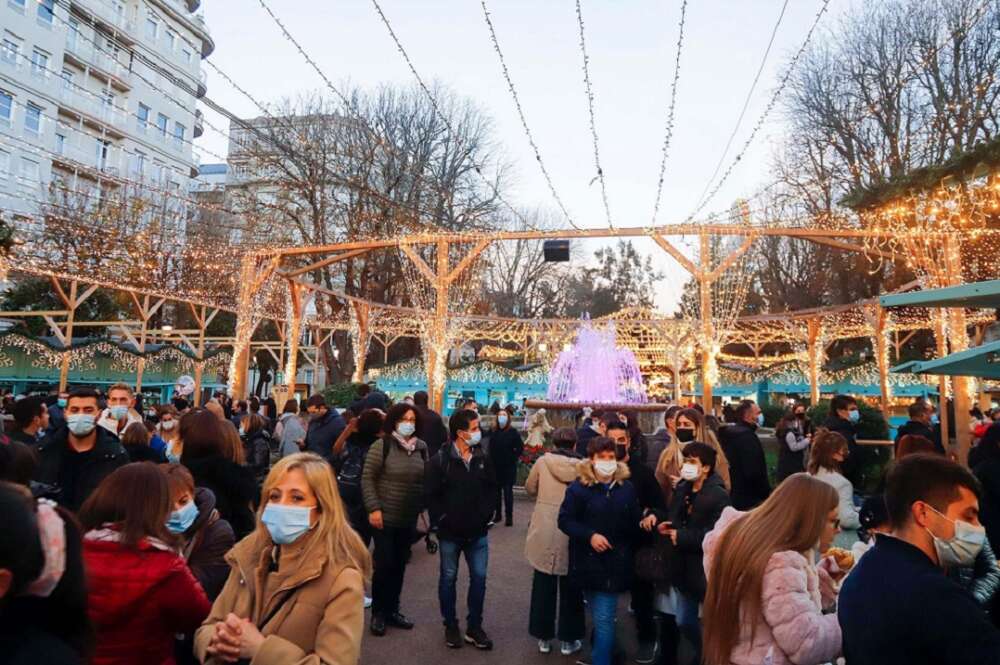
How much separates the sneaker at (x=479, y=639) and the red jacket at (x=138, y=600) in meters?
2.98

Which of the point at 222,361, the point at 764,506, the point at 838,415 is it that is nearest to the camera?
the point at 764,506

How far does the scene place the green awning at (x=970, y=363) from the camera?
4816 mm

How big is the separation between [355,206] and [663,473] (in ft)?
81.1

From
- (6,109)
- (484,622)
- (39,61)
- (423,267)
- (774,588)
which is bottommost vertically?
(484,622)

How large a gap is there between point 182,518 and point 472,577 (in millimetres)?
2814

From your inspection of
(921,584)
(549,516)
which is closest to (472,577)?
(549,516)

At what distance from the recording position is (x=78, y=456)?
397cm

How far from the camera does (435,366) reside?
652 inches

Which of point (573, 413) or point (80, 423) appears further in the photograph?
point (573, 413)

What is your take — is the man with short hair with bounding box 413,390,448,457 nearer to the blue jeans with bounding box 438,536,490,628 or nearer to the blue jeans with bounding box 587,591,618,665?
the blue jeans with bounding box 438,536,490,628

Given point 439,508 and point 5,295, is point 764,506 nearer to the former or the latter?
point 439,508

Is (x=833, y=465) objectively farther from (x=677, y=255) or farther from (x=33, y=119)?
(x=33, y=119)

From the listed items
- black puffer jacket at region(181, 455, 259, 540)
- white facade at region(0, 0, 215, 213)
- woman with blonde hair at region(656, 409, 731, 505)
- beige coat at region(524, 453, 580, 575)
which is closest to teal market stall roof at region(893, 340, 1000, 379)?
woman with blonde hair at region(656, 409, 731, 505)

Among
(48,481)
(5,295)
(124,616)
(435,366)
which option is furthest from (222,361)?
(124,616)
